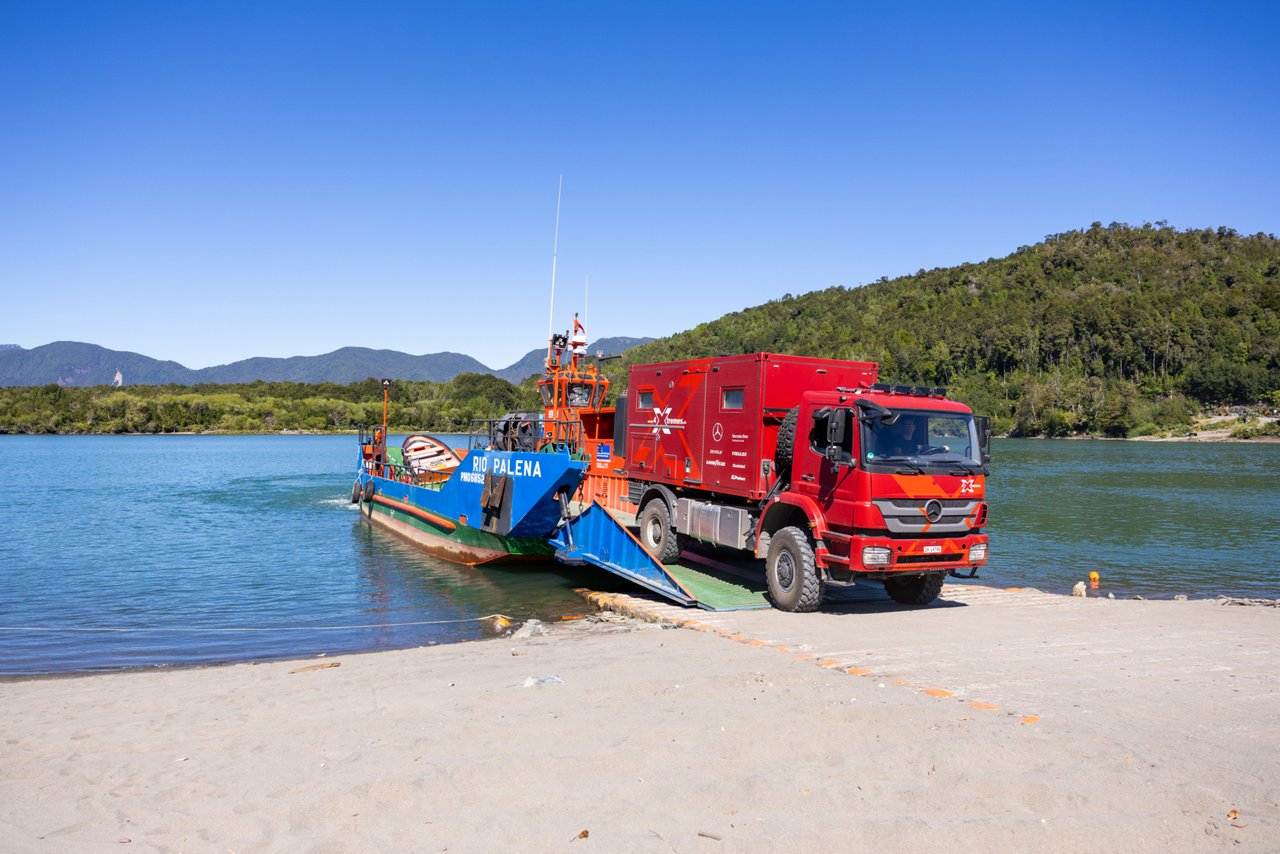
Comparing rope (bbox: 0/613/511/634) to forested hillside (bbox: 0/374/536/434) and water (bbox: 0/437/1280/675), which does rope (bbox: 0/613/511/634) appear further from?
forested hillside (bbox: 0/374/536/434)

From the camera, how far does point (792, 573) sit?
1126 centimetres

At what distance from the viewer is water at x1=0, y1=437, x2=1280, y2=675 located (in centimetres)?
1266

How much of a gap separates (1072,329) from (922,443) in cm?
14120

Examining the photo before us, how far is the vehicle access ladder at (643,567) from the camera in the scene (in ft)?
39.9

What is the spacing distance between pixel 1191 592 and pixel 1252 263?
181 meters

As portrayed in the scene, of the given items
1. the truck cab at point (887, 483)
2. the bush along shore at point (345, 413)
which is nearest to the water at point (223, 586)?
the truck cab at point (887, 483)

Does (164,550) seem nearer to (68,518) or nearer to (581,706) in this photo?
(68,518)

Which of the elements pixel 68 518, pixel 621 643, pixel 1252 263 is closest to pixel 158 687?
pixel 621 643

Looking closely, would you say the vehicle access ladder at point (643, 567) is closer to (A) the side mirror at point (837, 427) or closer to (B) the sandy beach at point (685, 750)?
(B) the sandy beach at point (685, 750)

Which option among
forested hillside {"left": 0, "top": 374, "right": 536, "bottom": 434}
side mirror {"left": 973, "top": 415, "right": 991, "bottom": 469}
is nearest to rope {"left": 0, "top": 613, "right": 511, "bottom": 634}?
side mirror {"left": 973, "top": 415, "right": 991, "bottom": 469}

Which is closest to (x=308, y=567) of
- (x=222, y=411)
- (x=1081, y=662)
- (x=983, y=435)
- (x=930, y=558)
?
(x=930, y=558)

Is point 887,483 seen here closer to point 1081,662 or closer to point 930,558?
point 930,558

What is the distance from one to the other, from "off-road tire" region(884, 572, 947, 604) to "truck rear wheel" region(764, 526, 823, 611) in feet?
5.56

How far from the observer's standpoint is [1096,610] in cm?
1155
